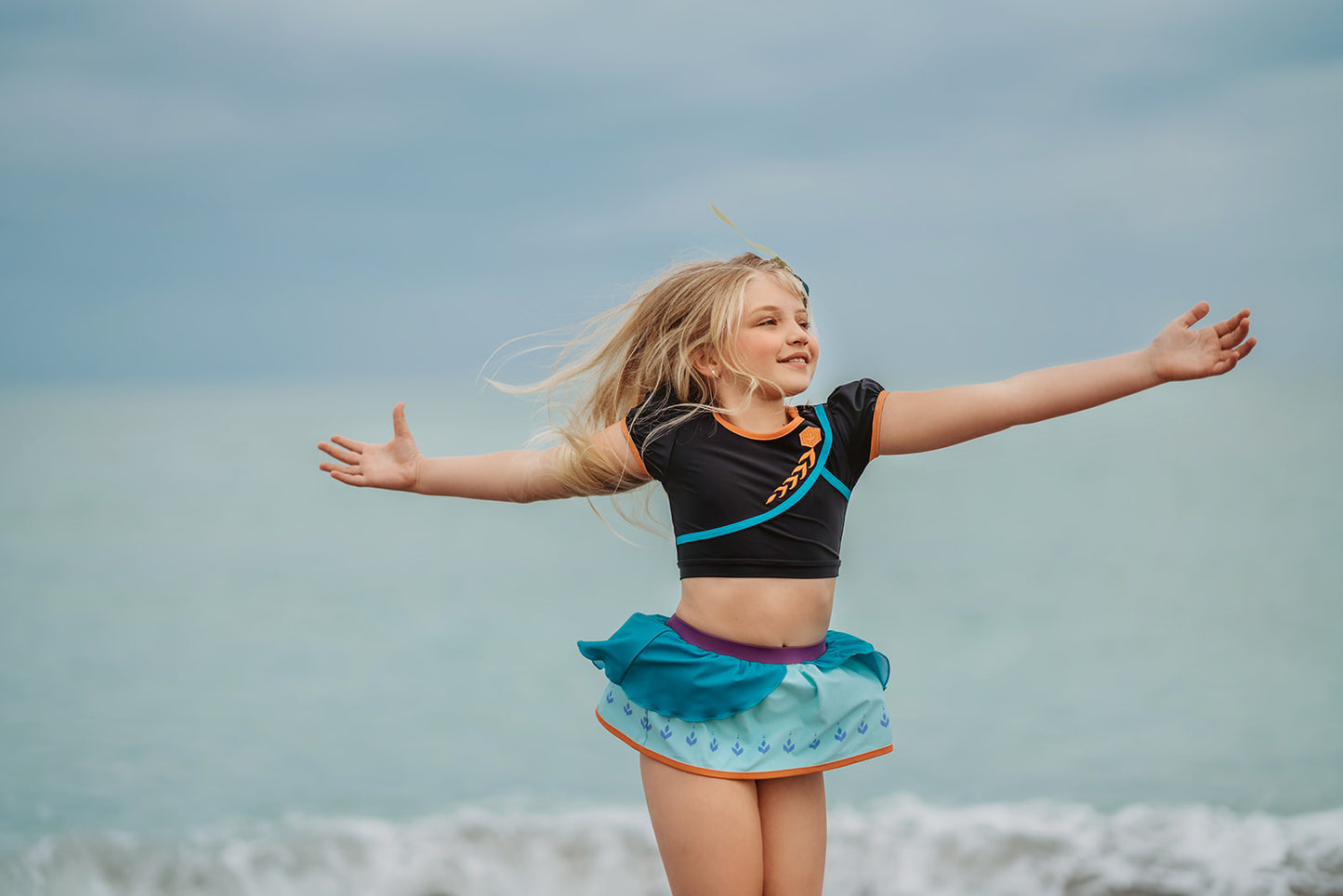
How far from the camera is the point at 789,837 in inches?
71.4

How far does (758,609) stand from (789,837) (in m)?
0.38

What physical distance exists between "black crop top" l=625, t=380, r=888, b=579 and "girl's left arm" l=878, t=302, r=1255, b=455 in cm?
7

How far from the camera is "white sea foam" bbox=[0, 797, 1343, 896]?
301 cm

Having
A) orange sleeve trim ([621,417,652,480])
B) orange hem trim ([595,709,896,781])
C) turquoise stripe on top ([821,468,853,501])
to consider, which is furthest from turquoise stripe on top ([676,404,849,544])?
orange hem trim ([595,709,896,781])

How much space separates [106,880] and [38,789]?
42.0 inches

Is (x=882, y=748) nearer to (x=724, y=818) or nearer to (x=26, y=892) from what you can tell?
(x=724, y=818)

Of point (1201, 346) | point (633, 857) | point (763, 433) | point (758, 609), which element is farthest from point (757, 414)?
point (633, 857)

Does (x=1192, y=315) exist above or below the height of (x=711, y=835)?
above

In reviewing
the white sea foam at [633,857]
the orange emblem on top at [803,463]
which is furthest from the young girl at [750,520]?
the white sea foam at [633,857]

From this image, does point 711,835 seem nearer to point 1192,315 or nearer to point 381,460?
point 381,460

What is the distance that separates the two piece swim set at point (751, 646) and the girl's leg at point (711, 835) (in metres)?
0.03

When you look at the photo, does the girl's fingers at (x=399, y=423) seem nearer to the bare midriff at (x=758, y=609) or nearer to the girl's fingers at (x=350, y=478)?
the girl's fingers at (x=350, y=478)

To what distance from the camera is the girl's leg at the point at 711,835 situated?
1.74 m

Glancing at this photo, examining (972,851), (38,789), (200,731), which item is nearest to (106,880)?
(38,789)
